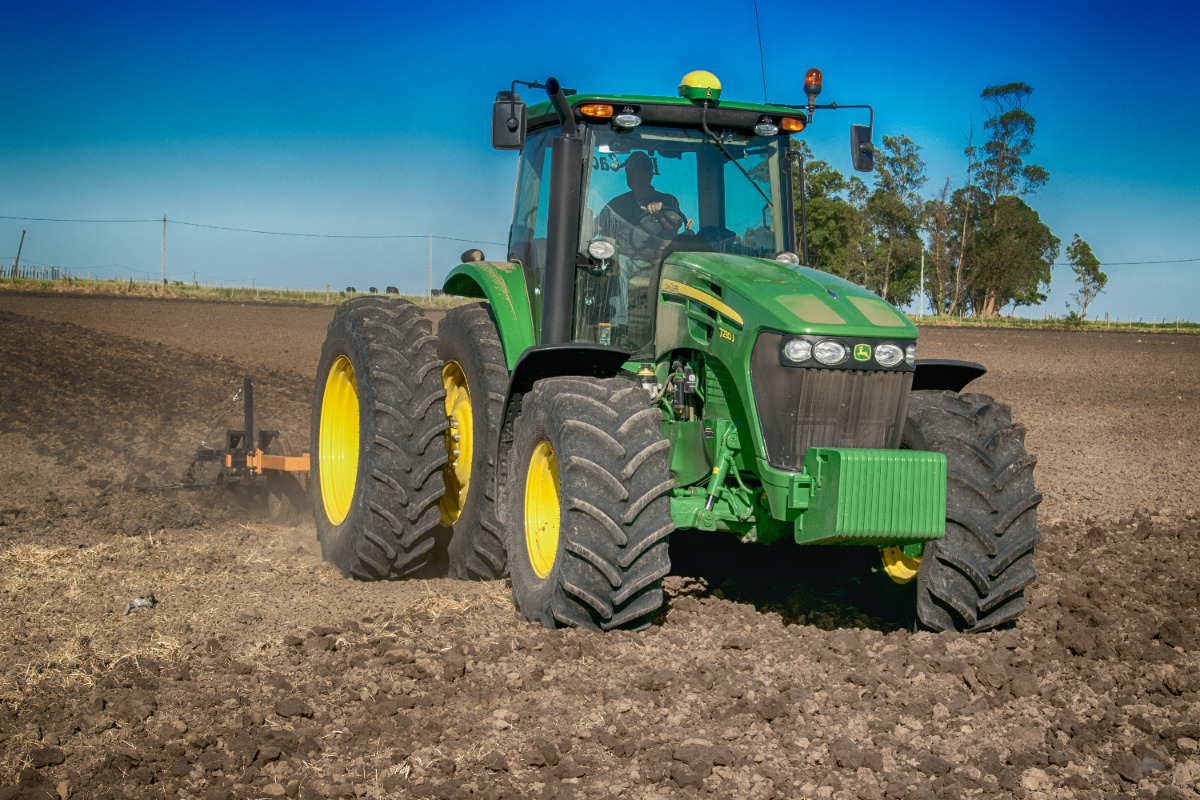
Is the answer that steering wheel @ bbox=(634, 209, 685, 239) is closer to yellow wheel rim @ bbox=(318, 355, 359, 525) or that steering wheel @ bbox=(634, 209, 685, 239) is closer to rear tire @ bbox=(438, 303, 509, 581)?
rear tire @ bbox=(438, 303, 509, 581)

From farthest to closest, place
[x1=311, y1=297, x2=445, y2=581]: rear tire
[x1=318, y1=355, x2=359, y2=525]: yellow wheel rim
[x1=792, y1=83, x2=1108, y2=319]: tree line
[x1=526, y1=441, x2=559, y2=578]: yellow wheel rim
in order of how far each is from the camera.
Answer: [x1=792, y1=83, x2=1108, y2=319]: tree line → [x1=318, y1=355, x2=359, y2=525]: yellow wheel rim → [x1=311, y1=297, x2=445, y2=581]: rear tire → [x1=526, y1=441, x2=559, y2=578]: yellow wheel rim

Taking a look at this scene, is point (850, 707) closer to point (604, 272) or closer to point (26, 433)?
point (604, 272)

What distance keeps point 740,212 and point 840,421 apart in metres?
1.76

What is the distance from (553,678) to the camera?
4.83 metres

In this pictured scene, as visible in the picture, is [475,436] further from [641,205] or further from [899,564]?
[899,564]

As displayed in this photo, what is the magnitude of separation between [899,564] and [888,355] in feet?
3.95

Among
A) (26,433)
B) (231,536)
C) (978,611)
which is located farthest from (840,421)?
(26,433)

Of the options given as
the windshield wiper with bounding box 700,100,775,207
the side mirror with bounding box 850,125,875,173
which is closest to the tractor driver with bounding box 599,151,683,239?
the windshield wiper with bounding box 700,100,775,207

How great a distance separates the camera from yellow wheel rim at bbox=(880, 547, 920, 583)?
5.59 meters

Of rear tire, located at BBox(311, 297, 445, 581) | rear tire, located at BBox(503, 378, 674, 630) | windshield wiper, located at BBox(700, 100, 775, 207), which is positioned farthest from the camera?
rear tire, located at BBox(311, 297, 445, 581)

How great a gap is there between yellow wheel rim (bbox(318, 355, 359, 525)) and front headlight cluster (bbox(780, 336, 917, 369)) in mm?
3895

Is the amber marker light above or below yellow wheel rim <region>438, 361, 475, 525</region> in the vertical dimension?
above

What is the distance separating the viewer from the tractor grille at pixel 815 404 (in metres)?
5.10

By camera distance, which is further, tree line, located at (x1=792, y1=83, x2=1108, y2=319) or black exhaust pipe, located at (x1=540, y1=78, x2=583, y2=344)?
tree line, located at (x1=792, y1=83, x2=1108, y2=319)
